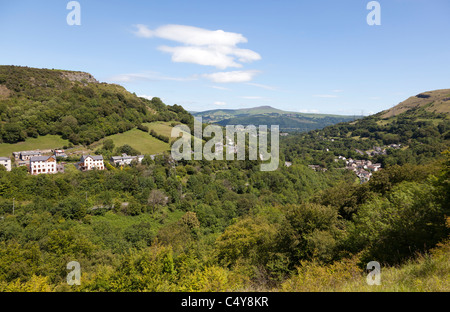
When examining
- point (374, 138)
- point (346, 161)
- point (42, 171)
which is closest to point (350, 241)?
point (42, 171)

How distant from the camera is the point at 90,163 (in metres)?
43.7

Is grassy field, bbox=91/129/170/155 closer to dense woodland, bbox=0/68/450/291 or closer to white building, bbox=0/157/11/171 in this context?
dense woodland, bbox=0/68/450/291

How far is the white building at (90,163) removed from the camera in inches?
1697

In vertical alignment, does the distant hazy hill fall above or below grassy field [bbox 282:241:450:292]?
above

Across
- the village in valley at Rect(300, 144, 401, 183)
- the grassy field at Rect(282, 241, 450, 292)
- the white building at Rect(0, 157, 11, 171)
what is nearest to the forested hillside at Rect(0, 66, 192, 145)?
the white building at Rect(0, 157, 11, 171)

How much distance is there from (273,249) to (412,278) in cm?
879

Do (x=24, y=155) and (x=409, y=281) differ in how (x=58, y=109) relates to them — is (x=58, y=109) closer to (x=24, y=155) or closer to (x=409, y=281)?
(x=24, y=155)

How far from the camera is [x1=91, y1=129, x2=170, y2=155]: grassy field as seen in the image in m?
57.1

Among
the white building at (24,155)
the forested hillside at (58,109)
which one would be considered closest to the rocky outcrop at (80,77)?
the forested hillside at (58,109)

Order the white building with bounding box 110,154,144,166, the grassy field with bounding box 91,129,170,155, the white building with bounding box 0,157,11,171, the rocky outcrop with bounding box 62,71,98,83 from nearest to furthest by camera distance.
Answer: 1. the white building with bounding box 0,157,11,171
2. the white building with bounding box 110,154,144,166
3. the grassy field with bounding box 91,129,170,155
4. the rocky outcrop with bounding box 62,71,98,83

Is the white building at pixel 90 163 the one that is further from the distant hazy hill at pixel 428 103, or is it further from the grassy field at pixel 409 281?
the distant hazy hill at pixel 428 103

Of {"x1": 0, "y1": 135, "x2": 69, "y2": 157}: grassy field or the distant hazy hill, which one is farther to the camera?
the distant hazy hill

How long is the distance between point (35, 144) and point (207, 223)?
135ft

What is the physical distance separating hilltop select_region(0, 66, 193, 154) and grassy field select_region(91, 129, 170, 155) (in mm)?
1786
